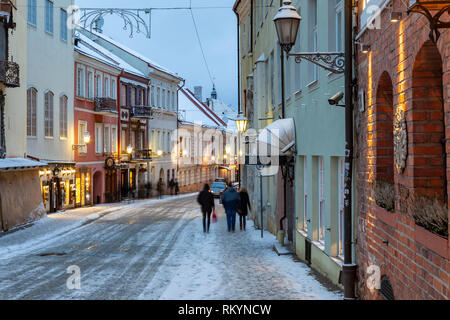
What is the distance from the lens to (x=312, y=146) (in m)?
12.7

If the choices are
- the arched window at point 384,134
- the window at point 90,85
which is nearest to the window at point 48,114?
the window at point 90,85

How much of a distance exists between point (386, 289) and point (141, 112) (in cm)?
3979

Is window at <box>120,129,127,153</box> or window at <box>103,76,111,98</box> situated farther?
window at <box>120,129,127,153</box>

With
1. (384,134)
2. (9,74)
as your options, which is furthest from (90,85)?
(384,134)

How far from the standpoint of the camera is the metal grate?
7.04 m

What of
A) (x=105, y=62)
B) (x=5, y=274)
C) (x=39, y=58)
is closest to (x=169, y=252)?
(x=5, y=274)

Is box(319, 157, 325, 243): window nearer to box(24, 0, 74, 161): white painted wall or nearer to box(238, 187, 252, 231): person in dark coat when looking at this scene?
box(238, 187, 252, 231): person in dark coat

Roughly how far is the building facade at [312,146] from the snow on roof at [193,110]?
142 ft

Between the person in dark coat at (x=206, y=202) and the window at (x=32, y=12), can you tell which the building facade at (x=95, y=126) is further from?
the person in dark coat at (x=206, y=202)

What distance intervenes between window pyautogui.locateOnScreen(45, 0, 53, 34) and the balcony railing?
49.4ft

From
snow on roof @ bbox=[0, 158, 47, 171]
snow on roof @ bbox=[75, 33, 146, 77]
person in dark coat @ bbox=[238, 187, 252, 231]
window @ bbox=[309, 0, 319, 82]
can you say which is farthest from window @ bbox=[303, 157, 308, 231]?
snow on roof @ bbox=[75, 33, 146, 77]

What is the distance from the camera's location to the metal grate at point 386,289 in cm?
704

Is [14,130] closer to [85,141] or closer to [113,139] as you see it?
[85,141]

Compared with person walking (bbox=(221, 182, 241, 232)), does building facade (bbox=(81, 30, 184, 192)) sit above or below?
above
